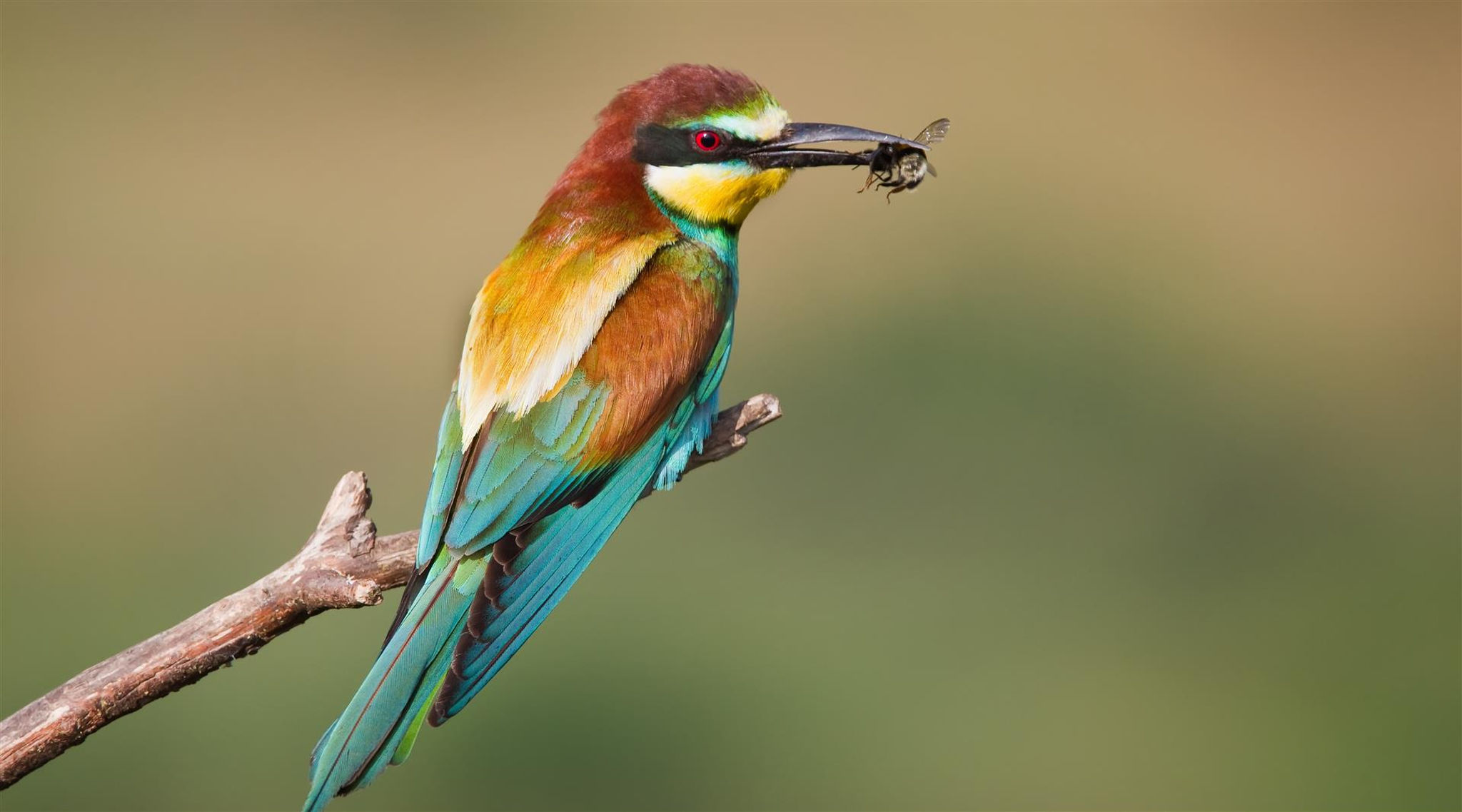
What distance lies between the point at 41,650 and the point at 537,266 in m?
1.95

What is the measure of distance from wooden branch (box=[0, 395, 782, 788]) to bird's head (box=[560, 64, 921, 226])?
75 cm

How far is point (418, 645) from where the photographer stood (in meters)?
1.94

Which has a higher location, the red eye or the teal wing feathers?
the red eye

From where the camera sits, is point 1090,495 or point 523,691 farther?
point 1090,495

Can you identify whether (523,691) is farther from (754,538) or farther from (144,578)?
(144,578)

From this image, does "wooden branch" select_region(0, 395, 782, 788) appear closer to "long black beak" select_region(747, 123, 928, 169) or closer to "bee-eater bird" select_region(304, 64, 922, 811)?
"bee-eater bird" select_region(304, 64, 922, 811)

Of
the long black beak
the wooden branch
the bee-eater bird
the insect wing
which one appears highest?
the insect wing

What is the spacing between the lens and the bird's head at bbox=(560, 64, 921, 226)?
7.87 ft

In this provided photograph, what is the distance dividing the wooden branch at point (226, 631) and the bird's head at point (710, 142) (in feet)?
2.45

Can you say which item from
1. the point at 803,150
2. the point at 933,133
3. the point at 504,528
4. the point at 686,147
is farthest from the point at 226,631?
the point at 933,133

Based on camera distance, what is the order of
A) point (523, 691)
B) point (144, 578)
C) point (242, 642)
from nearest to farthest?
1. point (242, 642)
2. point (523, 691)
3. point (144, 578)

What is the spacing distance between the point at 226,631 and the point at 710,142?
110cm

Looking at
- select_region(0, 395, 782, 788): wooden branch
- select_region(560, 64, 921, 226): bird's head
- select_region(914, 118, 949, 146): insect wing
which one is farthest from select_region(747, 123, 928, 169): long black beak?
select_region(0, 395, 782, 788): wooden branch

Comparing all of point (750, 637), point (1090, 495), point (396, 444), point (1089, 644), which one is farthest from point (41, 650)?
point (1090, 495)
